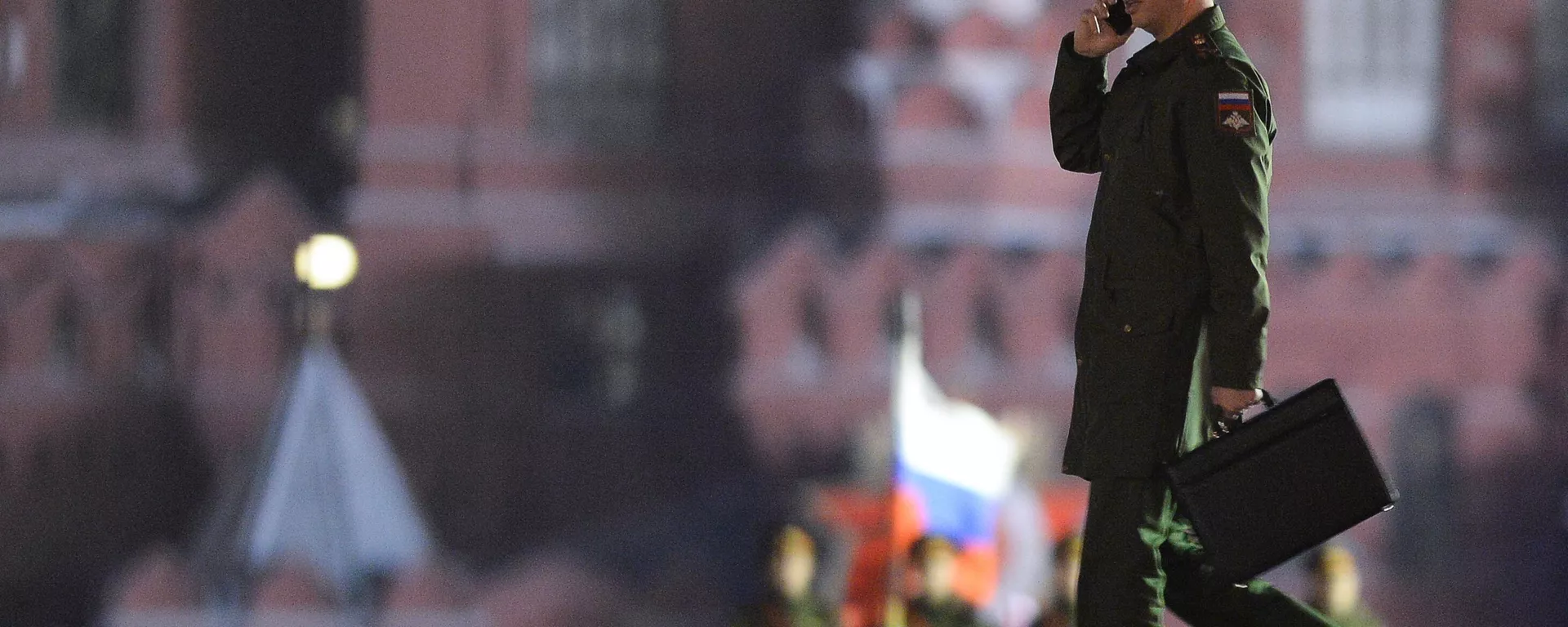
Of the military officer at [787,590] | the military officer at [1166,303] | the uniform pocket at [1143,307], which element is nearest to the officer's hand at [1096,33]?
the military officer at [1166,303]

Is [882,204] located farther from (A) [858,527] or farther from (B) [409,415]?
(B) [409,415]

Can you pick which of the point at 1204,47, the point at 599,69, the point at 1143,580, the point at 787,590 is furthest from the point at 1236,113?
the point at 599,69

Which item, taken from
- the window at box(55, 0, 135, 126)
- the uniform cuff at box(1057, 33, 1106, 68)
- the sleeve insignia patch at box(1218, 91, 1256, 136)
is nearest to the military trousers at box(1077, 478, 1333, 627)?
the sleeve insignia patch at box(1218, 91, 1256, 136)

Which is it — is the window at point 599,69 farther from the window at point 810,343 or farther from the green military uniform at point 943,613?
the green military uniform at point 943,613

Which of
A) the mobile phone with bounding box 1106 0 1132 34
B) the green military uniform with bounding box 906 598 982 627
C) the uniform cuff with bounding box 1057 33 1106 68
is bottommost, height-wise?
Result: the green military uniform with bounding box 906 598 982 627

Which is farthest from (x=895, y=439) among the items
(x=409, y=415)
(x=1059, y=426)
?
(x=409, y=415)

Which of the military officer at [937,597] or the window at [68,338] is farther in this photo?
the window at [68,338]

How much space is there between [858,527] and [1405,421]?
80.5 inches

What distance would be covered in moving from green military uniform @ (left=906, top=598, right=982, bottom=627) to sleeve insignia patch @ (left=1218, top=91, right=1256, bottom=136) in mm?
2628

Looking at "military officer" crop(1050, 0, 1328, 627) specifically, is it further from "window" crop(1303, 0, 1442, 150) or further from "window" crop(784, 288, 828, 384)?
"window" crop(1303, 0, 1442, 150)

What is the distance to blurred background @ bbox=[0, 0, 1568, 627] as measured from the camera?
258 inches

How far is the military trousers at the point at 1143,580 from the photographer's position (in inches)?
85.1

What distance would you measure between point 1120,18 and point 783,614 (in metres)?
2.51

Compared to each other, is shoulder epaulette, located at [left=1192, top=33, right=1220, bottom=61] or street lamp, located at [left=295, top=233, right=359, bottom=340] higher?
shoulder epaulette, located at [left=1192, top=33, right=1220, bottom=61]
